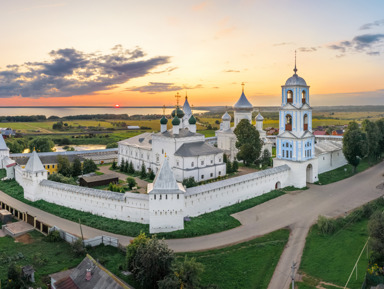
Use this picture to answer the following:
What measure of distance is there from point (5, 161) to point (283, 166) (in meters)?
28.5

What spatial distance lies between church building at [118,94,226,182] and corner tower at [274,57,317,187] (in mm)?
5760

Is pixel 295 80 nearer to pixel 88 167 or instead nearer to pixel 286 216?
pixel 286 216

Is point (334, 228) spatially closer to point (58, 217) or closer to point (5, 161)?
point (58, 217)

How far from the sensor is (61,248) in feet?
56.5

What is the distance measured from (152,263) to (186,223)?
6.05 metres

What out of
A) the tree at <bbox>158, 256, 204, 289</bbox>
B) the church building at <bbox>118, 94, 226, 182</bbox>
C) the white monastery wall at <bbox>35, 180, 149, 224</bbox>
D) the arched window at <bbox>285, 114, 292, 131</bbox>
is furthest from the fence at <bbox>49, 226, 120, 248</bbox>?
the arched window at <bbox>285, 114, 292, 131</bbox>

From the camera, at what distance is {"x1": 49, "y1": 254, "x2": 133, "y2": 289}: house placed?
1162cm

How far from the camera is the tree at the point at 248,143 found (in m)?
32.8

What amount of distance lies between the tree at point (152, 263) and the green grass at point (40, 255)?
3807mm

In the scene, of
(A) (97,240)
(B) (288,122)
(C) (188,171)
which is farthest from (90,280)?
(B) (288,122)

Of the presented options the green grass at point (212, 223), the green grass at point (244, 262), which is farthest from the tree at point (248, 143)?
the green grass at point (244, 262)

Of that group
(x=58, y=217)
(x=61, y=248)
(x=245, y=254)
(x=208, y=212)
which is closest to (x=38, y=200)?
(x=58, y=217)

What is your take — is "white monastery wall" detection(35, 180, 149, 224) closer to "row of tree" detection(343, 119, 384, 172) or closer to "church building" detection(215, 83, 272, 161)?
"church building" detection(215, 83, 272, 161)

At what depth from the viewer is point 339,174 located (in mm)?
31812
